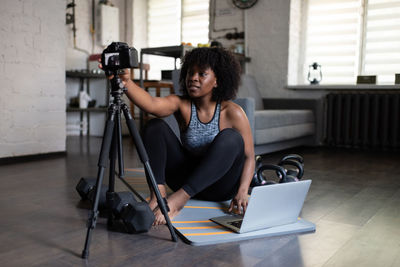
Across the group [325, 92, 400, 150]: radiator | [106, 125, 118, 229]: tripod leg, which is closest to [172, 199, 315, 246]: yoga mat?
[106, 125, 118, 229]: tripod leg

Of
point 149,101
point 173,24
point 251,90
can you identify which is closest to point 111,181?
point 149,101

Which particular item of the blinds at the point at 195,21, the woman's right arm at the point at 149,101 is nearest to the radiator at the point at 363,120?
the blinds at the point at 195,21

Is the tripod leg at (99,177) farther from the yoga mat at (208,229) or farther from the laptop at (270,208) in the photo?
the laptop at (270,208)

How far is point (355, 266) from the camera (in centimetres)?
128

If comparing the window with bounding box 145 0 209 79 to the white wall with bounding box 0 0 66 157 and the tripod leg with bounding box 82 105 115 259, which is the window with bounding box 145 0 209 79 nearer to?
the white wall with bounding box 0 0 66 157

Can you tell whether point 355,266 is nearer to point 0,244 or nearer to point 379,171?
point 0,244

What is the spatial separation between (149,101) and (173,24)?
15.9 ft

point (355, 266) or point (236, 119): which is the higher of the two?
point (236, 119)

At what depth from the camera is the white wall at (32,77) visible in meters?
3.08

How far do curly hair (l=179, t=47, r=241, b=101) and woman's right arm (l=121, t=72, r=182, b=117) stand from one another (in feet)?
0.56

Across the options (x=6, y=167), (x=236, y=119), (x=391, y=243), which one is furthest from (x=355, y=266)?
(x=6, y=167)

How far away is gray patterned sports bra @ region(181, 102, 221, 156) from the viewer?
1808 mm

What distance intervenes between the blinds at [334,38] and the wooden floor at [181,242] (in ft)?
7.70

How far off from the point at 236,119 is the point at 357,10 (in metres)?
3.48
